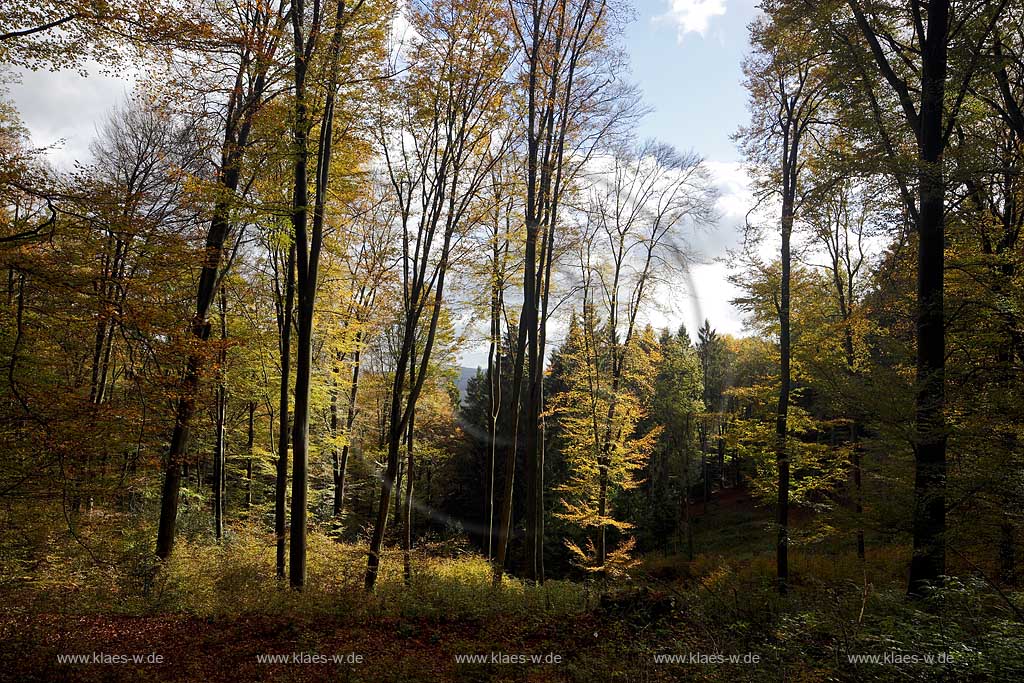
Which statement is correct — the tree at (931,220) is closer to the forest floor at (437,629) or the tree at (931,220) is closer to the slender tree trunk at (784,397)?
the forest floor at (437,629)

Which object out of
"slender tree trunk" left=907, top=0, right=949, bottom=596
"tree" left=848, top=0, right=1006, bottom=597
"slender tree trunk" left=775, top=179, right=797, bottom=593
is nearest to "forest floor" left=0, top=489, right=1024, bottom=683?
"slender tree trunk" left=907, top=0, right=949, bottom=596

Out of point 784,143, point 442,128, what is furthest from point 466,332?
point 784,143

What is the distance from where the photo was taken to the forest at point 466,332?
596 centimetres

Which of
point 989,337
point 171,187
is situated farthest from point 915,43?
point 171,187

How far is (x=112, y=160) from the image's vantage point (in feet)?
53.3

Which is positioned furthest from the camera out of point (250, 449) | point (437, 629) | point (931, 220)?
point (250, 449)

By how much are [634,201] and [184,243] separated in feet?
49.8

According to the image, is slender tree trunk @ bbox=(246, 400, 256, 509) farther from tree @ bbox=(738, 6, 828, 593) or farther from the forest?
tree @ bbox=(738, 6, 828, 593)

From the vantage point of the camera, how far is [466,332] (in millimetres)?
16250

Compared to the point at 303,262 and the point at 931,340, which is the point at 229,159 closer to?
the point at 303,262

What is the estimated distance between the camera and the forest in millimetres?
5957

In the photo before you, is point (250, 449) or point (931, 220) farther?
point (250, 449)

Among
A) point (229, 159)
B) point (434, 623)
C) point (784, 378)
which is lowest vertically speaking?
point (434, 623)

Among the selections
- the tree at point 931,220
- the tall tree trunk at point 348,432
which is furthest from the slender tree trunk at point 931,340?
the tall tree trunk at point 348,432
